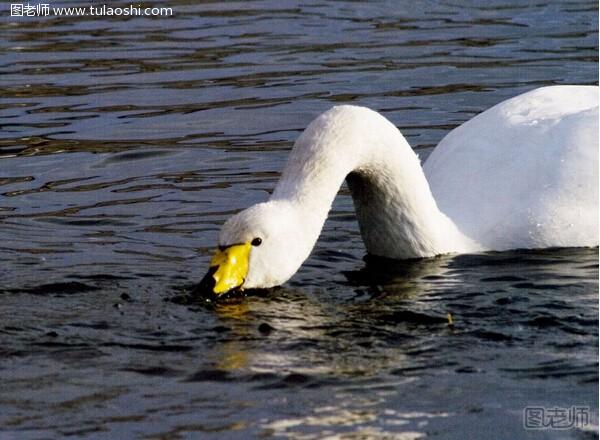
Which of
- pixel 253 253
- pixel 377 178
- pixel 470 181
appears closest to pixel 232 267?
pixel 253 253

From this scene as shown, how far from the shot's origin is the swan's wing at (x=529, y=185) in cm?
946

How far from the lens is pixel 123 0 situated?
18797mm

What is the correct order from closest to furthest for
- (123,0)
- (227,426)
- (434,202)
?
(227,426) → (434,202) → (123,0)

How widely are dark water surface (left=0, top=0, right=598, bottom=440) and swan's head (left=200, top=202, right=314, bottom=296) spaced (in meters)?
0.19

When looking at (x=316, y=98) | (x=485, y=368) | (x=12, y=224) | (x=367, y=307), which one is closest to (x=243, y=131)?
(x=316, y=98)

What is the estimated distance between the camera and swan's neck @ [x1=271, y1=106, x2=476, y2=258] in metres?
8.84

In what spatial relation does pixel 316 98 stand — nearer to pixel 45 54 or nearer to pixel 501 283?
pixel 45 54

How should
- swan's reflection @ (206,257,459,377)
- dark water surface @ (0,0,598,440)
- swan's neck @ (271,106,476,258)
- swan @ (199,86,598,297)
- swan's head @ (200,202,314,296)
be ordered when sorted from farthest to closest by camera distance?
swan @ (199,86,598,297) < swan's neck @ (271,106,476,258) < swan's head @ (200,202,314,296) < swan's reflection @ (206,257,459,377) < dark water surface @ (0,0,598,440)

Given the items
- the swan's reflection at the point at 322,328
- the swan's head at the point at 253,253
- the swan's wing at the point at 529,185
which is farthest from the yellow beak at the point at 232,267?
the swan's wing at the point at 529,185

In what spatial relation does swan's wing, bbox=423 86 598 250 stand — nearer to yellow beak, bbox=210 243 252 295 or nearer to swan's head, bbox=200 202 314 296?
swan's head, bbox=200 202 314 296

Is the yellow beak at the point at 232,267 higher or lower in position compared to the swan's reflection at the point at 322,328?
higher

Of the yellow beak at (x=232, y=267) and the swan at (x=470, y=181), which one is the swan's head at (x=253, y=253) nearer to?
the yellow beak at (x=232, y=267)

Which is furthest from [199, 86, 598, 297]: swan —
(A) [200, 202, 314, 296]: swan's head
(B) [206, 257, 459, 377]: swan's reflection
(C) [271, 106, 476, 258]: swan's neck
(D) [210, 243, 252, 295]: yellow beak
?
(D) [210, 243, 252, 295]: yellow beak

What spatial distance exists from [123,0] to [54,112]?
16.4ft
